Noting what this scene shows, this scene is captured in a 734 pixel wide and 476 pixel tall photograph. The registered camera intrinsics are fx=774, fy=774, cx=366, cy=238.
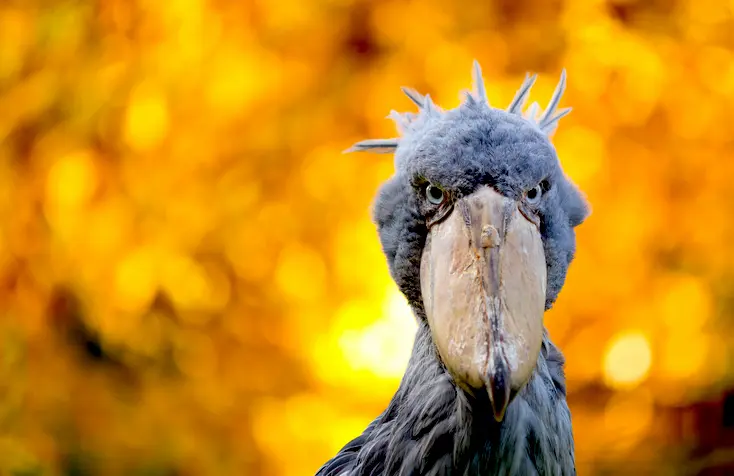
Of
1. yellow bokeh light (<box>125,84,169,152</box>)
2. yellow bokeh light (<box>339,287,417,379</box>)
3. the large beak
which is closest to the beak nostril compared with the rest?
the large beak

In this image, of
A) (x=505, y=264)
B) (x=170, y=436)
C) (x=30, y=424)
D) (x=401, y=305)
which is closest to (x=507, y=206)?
(x=505, y=264)

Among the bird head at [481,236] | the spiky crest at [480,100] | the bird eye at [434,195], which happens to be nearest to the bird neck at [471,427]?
the bird head at [481,236]

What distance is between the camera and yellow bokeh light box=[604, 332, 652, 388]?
2.30m

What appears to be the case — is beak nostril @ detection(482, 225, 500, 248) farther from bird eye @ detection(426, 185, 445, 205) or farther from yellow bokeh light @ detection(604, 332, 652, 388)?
yellow bokeh light @ detection(604, 332, 652, 388)

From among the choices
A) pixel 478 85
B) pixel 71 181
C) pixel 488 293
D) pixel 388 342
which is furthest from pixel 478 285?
pixel 71 181

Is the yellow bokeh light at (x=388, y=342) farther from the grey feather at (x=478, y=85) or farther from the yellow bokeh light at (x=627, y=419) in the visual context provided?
the grey feather at (x=478, y=85)

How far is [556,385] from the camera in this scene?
140 cm

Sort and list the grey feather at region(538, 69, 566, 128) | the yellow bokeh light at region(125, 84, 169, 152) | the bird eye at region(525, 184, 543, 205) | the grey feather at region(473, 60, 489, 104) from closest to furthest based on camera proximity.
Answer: the bird eye at region(525, 184, 543, 205), the grey feather at region(473, 60, 489, 104), the grey feather at region(538, 69, 566, 128), the yellow bokeh light at region(125, 84, 169, 152)

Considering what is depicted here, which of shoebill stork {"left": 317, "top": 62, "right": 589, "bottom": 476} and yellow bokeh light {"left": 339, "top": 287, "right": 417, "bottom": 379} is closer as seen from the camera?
shoebill stork {"left": 317, "top": 62, "right": 589, "bottom": 476}

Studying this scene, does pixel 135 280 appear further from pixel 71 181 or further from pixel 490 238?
pixel 490 238

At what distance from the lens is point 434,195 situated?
47.3 inches

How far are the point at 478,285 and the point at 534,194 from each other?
20 cm

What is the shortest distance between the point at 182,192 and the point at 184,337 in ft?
1.48

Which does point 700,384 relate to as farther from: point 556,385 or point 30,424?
point 30,424
